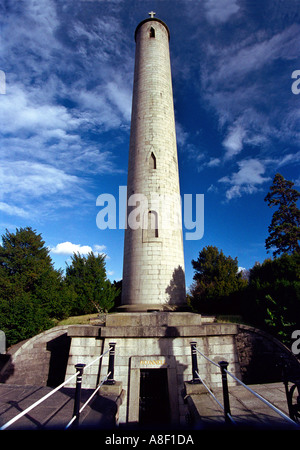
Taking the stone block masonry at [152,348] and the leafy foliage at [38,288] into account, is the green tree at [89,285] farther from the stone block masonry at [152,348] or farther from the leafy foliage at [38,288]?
the stone block masonry at [152,348]

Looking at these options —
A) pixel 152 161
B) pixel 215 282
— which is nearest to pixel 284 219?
pixel 215 282

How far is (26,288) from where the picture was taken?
1839cm

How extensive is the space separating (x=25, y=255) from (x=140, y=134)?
1697 centimetres

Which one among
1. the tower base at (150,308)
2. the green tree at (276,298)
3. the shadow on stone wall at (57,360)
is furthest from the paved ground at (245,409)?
the shadow on stone wall at (57,360)

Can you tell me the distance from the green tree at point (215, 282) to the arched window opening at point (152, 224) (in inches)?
469

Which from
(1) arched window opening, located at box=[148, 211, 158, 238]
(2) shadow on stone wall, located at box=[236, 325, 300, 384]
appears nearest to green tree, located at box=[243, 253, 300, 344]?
(2) shadow on stone wall, located at box=[236, 325, 300, 384]

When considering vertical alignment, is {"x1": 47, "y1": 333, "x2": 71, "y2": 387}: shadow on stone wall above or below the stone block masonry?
below

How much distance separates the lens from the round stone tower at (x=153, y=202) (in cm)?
1026

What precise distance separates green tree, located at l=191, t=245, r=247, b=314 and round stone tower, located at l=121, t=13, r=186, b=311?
1029cm

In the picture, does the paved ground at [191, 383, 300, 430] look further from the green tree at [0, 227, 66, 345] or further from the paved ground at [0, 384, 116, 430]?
the green tree at [0, 227, 66, 345]

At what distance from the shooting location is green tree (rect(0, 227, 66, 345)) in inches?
484

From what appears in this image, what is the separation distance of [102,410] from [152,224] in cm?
771

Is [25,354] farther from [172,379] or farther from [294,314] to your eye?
[294,314]

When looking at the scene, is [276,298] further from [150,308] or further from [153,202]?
[153,202]
